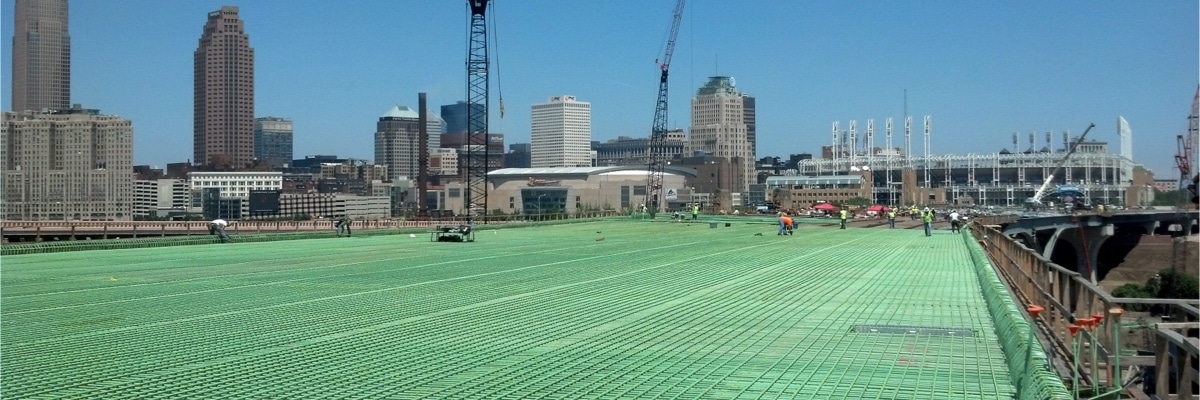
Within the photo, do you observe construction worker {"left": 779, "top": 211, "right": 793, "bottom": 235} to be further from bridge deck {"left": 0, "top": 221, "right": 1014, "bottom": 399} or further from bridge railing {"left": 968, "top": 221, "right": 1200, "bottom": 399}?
bridge railing {"left": 968, "top": 221, "right": 1200, "bottom": 399}

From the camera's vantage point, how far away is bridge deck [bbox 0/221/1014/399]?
26.0 ft

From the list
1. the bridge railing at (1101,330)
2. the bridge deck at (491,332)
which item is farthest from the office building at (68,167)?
the bridge railing at (1101,330)

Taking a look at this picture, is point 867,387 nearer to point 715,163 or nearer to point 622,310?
point 622,310

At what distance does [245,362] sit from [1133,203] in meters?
124

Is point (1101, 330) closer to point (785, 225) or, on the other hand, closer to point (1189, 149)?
point (785, 225)

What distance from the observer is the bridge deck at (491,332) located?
7.91 m

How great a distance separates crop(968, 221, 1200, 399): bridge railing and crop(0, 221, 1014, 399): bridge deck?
691 millimetres

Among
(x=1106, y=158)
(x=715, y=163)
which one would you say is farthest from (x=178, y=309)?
(x=715, y=163)

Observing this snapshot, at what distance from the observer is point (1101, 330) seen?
993cm

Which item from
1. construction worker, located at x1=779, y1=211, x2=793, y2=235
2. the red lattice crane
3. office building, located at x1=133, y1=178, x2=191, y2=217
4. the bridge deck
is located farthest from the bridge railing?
office building, located at x1=133, y1=178, x2=191, y2=217

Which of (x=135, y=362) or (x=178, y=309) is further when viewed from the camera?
(x=178, y=309)

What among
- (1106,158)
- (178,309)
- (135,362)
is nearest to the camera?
(135,362)

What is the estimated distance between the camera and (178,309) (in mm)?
12398

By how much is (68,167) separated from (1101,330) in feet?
385
